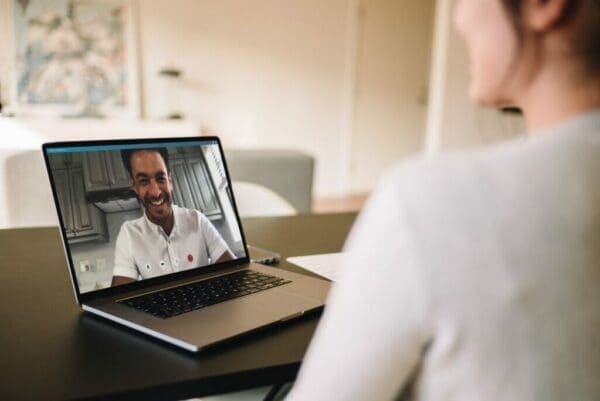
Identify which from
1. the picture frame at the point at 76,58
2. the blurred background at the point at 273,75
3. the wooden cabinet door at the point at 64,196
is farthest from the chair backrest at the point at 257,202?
the picture frame at the point at 76,58

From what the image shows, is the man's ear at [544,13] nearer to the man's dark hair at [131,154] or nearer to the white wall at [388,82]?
the man's dark hair at [131,154]

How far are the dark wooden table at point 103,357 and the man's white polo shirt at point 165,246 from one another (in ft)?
0.38

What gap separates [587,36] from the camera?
49 centimetres

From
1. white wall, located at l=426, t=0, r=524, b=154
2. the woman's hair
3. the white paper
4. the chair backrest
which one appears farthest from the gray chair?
the woman's hair

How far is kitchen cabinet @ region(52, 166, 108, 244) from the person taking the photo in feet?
2.97

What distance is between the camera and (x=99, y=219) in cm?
94

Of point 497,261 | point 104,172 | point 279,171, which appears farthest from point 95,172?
point 279,171

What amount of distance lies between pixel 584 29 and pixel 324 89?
4.73 m

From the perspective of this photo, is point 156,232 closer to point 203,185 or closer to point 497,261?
point 203,185

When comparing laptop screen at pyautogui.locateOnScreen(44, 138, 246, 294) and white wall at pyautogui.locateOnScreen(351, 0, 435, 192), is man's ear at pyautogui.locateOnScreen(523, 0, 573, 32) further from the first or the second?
white wall at pyautogui.locateOnScreen(351, 0, 435, 192)

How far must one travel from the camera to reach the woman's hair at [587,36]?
491mm

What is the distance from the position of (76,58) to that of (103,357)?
3.99 meters

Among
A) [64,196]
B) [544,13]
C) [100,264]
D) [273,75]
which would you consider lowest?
[100,264]

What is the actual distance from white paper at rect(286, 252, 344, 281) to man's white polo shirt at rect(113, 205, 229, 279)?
19 cm
